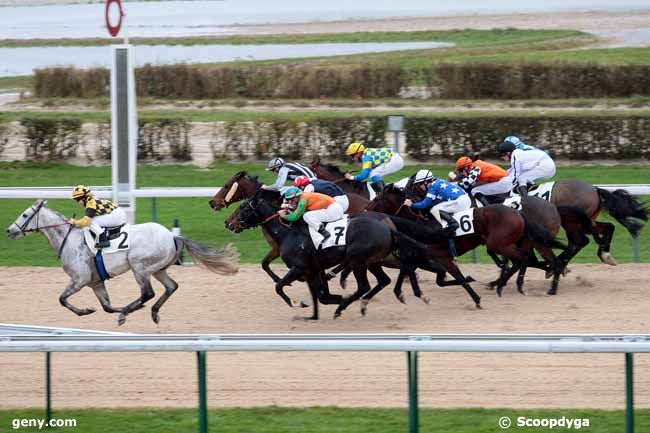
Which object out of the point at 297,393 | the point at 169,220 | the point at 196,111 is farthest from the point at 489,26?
the point at 297,393

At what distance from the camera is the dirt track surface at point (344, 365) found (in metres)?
6.65

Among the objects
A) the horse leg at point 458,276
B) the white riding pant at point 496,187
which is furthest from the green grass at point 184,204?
the horse leg at point 458,276

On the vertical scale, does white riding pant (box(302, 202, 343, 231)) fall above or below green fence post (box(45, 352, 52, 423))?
above

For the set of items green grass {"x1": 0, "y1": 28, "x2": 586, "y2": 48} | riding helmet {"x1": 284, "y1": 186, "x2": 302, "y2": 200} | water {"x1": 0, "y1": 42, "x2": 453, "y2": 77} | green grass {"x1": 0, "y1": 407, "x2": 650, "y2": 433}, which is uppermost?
green grass {"x1": 0, "y1": 28, "x2": 586, "y2": 48}

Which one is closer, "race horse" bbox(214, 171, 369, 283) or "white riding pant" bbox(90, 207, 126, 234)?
"white riding pant" bbox(90, 207, 126, 234)

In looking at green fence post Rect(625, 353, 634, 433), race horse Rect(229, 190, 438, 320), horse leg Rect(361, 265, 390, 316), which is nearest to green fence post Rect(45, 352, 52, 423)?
green fence post Rect(625, 353, 634, 433)

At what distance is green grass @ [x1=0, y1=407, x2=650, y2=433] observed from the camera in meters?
6.15

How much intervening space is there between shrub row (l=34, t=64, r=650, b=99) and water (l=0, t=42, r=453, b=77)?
4.25 m

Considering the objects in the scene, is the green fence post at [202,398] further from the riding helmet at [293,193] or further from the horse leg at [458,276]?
the horse leg at [458,276]

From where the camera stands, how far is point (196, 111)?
18.8 meters

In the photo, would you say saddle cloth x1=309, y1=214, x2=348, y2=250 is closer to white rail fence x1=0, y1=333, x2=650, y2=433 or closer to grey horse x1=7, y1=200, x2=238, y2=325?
grey horse x1=7, y1=200, x2=238, y2=325

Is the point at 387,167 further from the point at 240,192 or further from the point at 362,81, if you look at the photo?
the point at 362,81

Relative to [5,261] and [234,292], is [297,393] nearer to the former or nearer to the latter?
[234,292]

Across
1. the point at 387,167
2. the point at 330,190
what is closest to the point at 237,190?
the point at 330,190
